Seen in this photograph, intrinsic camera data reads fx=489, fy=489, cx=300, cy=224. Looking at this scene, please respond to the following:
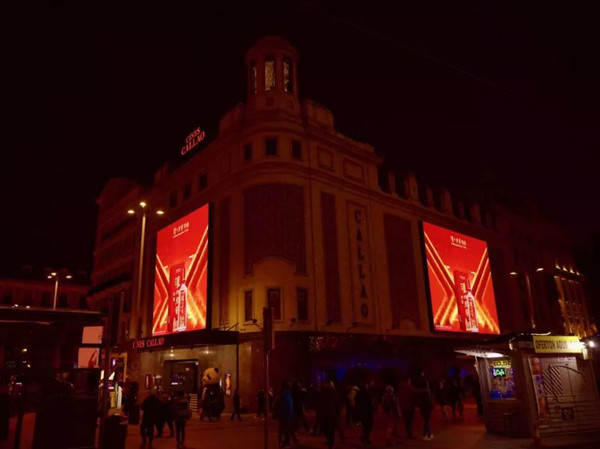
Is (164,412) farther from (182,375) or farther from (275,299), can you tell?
(182,375)

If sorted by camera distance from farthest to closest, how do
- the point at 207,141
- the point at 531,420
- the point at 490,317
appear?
the point at 490,317
the point at 207,141
the point at 531,420

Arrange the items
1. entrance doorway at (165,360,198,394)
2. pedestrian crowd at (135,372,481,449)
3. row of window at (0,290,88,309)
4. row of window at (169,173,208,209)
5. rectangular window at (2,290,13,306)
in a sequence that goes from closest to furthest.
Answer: pedestrian crowd at (135,372,481,449) → entrance doorway at (165,360,198,394) → row of window at (169,173,208,209) → rectangular window at (2,290,13,306) → row of window at (0,290,88,309)

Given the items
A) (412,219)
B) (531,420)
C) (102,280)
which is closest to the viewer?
(531,420)

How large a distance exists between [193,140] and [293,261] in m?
14.5

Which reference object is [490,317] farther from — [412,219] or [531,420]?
[531,420]

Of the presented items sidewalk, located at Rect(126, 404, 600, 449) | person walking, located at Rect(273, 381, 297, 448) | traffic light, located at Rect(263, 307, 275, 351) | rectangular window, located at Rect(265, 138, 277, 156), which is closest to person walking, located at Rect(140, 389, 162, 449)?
sidewalk, located at Rect(126, 404, 600, 449)

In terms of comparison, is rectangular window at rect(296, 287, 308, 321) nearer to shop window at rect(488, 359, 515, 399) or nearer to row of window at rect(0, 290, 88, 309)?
shop window at rect(488, 359, 515, 399)

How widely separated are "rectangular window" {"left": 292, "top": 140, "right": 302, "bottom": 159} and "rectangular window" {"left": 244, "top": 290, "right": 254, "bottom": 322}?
30.3 feet

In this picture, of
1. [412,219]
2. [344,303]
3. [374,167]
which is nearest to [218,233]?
[344,303]

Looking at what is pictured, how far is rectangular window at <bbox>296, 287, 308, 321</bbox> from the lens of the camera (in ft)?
93.1

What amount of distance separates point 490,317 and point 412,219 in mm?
11780

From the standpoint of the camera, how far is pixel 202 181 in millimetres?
36344

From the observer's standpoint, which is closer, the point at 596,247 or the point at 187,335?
the point at 187,335

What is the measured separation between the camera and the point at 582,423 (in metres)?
14.8
